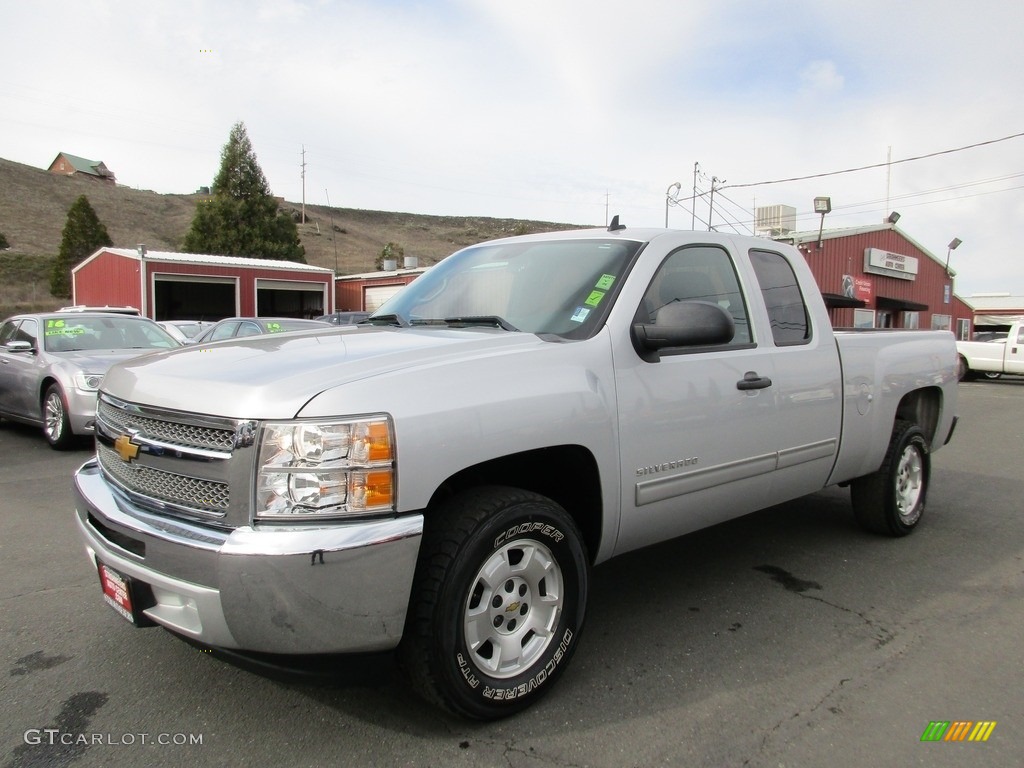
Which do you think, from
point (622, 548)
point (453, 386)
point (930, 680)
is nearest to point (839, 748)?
point (930, 680)

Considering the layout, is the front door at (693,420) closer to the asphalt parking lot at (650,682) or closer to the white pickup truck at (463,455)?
the white pickup truck at (463,455)

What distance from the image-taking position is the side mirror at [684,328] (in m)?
3.07

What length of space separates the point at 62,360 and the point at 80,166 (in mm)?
128987

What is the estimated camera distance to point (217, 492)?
2406 mm

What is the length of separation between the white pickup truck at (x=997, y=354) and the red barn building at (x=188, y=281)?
23699mm

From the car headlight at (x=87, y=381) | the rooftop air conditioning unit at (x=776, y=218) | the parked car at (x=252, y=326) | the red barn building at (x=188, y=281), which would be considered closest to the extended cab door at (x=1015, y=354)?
the rooftop air conditioning unit at (x=776, y=218)

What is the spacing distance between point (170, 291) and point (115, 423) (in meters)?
41.0

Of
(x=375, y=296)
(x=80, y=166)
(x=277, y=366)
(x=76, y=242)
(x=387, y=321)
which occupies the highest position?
(x=80, y=166)

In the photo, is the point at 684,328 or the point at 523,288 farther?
the point at 523,288

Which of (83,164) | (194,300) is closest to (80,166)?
(83,164)

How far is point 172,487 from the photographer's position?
256 centimetres

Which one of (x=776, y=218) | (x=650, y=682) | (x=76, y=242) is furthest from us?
(x=76, y=242)

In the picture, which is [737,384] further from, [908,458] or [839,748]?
[908,458]

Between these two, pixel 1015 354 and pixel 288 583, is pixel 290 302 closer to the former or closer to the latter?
pixel 1015 354
